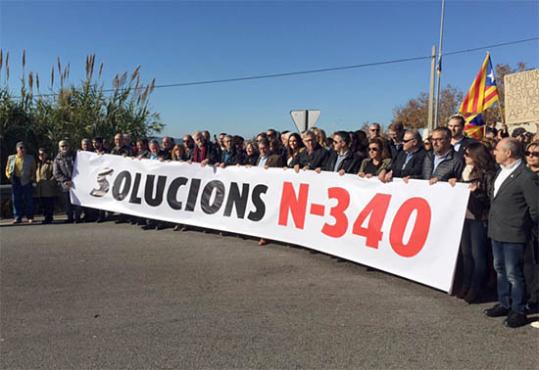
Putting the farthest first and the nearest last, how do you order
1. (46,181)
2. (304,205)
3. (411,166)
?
(46,181)
(304,205)
(411,166)

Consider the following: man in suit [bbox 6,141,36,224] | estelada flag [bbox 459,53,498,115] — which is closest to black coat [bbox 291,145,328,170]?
man in suit [bbox 6,141,36,224]

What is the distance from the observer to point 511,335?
402cm

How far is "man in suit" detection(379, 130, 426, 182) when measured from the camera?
19.4ft

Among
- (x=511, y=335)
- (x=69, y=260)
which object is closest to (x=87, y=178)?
(x=69, y=260)

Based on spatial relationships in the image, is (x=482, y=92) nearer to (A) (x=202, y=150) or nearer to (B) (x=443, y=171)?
(A) (x=202, y=150)

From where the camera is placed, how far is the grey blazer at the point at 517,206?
161 inches

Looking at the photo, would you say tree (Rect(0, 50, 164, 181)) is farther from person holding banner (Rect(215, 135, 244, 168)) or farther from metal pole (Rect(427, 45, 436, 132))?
metal pole (Rect(427, 45, 436, 132))

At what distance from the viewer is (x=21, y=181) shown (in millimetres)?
10078

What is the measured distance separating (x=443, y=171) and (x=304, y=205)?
219cm

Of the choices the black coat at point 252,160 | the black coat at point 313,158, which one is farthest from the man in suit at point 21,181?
the black coat at point 313,158

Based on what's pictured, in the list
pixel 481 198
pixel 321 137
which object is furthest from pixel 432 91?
pixel 481 198

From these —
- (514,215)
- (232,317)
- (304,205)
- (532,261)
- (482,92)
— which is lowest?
(232,317)

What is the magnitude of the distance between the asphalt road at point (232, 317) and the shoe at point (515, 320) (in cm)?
9

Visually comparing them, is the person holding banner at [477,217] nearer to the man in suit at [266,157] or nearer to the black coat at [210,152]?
the man in suit at [266,157]
